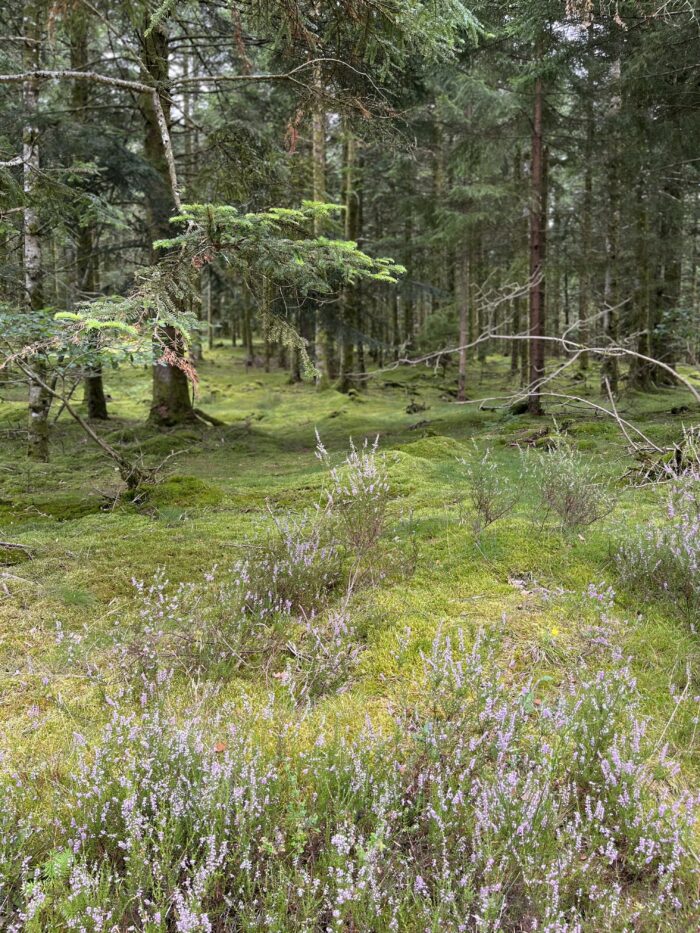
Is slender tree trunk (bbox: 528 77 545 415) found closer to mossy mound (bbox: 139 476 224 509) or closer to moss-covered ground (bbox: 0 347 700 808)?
moss-covered ground (bbox: 0 347 700 808)

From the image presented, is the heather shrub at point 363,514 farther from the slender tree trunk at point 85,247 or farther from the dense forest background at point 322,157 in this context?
the slender tree trunk at point 85,247

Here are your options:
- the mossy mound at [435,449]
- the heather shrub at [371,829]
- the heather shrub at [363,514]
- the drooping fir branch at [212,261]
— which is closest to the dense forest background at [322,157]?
the drooping fir branch at [212,261]

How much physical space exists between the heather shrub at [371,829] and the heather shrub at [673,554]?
1.44 meters

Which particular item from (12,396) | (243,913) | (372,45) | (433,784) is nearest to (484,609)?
(433,784)

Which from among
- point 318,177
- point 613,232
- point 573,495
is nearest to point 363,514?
point 573,495

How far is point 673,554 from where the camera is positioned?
390 cm

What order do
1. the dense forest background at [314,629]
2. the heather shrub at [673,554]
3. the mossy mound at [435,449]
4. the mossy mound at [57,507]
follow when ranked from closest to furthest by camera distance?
the dense forest background at [314,629]
the heather shrub at [673,554]
the mossy mound at [57,507]
the mossy mound at [435,449]

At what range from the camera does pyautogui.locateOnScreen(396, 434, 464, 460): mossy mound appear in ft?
28.4

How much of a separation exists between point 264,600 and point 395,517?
2152 mm

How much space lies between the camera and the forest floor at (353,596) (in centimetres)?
296

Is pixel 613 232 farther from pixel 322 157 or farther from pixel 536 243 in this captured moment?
pixel 322 157

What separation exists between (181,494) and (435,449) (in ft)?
13.3

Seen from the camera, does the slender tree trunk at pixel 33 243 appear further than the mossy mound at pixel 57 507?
Yes

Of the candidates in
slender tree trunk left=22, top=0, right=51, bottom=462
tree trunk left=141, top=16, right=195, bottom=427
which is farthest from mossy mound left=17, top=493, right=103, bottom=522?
tree trunk left=141, top=16, right=195, bottom=427
